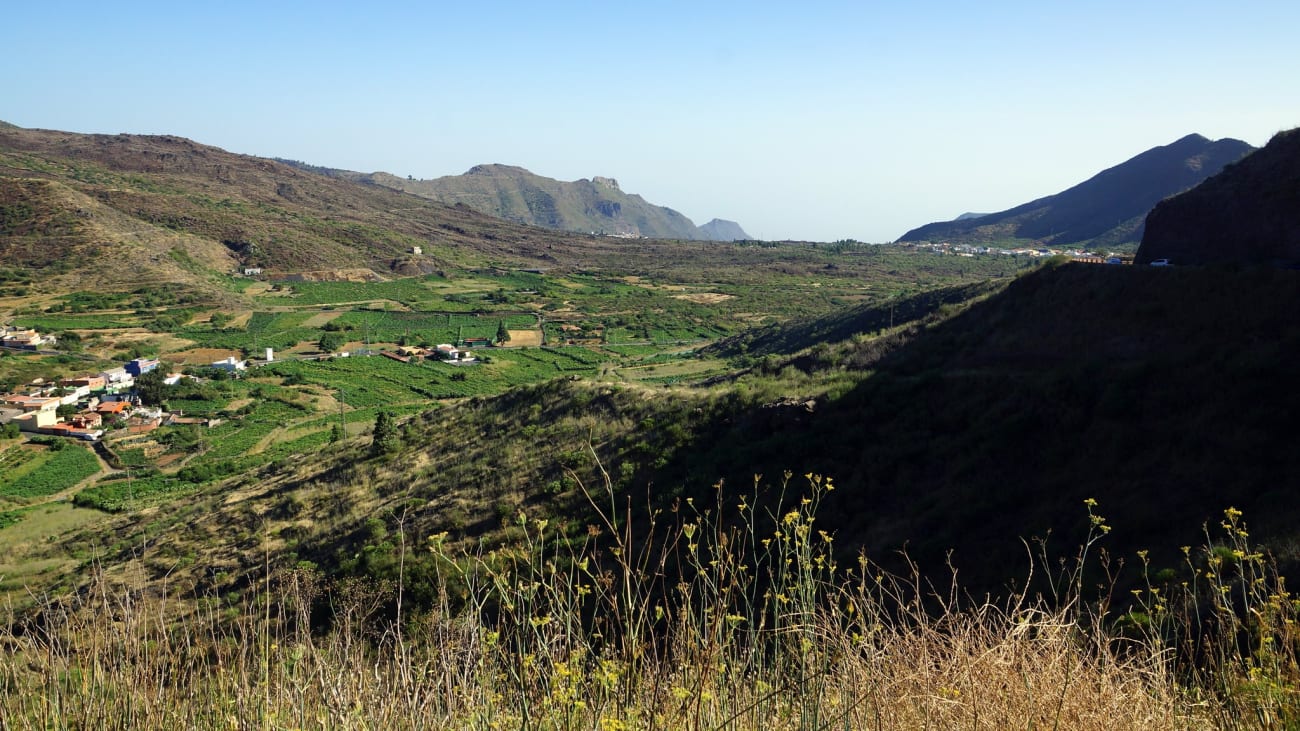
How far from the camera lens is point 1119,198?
12400 centimetres

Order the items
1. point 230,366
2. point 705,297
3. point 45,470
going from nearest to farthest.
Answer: point 45,470 < point 230,366 < point 705,297

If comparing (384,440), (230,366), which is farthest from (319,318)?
(384,440)

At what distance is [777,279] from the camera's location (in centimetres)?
11281

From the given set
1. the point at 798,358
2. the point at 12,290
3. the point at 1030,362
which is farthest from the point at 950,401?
the point at 12,290

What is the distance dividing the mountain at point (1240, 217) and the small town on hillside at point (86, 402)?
52.4 metres

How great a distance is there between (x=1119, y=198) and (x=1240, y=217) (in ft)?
410

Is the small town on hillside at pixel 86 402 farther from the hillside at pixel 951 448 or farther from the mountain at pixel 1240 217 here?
the mountain at pixel 1240 217

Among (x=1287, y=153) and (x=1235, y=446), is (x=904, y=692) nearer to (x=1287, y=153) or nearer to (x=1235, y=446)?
(x=1235, y=446)

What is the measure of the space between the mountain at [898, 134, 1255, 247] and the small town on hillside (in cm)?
10950

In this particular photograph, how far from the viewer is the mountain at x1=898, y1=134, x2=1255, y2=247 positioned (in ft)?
371

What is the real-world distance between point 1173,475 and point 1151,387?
331cm

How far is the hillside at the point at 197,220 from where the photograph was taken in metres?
81.7

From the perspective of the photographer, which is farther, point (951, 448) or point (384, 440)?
point (384, 440)

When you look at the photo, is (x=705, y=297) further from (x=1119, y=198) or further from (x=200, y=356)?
(x=1119, y=198)
